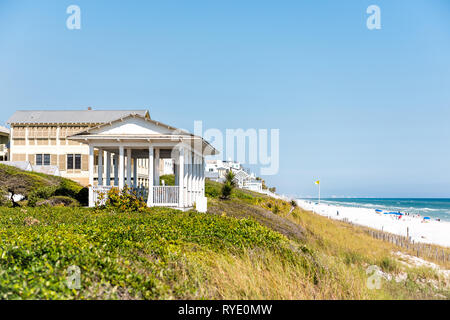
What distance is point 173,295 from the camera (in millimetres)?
5301

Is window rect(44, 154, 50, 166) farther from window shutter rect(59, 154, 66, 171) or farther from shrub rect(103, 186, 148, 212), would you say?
shrub rect(103, 186, 148, 212)

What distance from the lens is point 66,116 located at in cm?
4119

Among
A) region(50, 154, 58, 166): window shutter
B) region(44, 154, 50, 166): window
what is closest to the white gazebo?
region(50, 154, 58, 166): window shutter

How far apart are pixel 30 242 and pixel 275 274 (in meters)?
4.12

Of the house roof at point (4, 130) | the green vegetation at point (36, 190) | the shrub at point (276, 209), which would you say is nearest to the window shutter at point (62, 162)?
the house roof at point (4, 130)

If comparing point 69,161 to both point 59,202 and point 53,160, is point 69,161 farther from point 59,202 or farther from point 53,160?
point 59,202

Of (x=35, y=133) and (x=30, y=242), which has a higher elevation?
(x=35, y=133)

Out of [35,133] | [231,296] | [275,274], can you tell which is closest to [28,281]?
[231,296]

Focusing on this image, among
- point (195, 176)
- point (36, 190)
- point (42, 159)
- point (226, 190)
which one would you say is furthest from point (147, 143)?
point (42, 159)

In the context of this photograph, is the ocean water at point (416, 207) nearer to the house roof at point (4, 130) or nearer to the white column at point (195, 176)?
the white column at point (195, 176)

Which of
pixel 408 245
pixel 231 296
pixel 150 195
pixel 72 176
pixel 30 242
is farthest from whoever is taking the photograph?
pixel 72 176

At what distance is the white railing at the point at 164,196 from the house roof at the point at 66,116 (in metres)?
23.1

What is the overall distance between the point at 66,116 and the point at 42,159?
5.24 m
